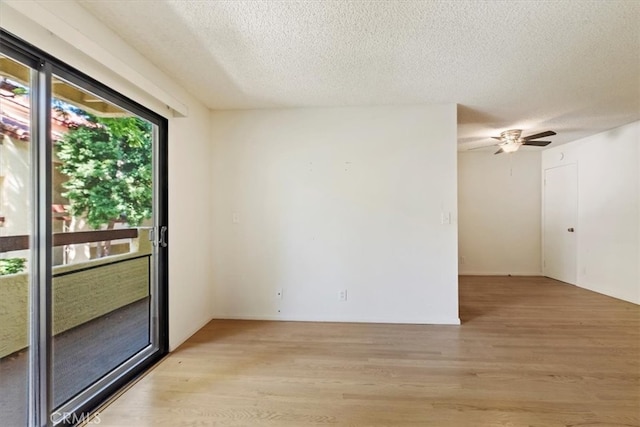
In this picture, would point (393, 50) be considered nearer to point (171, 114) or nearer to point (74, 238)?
point (171, 114)

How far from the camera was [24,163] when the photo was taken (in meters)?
1.55

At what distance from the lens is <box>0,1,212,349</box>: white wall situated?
5.01 feet

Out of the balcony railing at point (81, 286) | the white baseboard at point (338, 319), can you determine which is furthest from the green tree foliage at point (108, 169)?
the white baseboard at point (338, 319)

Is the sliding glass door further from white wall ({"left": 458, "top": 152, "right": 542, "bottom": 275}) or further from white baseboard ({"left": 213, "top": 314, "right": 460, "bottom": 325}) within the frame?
white wall ({"left": 458, "top": 152, "right": 542, "bottom": 275})

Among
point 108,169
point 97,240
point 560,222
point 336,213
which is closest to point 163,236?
point 97,240

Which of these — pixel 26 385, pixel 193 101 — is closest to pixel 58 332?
pixel 26 385

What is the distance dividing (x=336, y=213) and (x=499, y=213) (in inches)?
157

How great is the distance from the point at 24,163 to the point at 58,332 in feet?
3.24

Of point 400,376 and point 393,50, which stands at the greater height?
point 393,50

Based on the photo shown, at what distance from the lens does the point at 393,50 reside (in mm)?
2211

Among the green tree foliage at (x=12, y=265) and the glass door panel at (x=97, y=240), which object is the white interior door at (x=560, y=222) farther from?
the green tree foliage at (x=12, y=265)

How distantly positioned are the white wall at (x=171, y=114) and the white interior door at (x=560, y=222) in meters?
5.62

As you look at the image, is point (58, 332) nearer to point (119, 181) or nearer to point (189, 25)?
point (119, 181)

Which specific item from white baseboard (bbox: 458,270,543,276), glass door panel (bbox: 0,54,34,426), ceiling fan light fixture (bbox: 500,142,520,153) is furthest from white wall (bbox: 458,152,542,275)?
glass door panel (bbox: 0,54,34,426)
